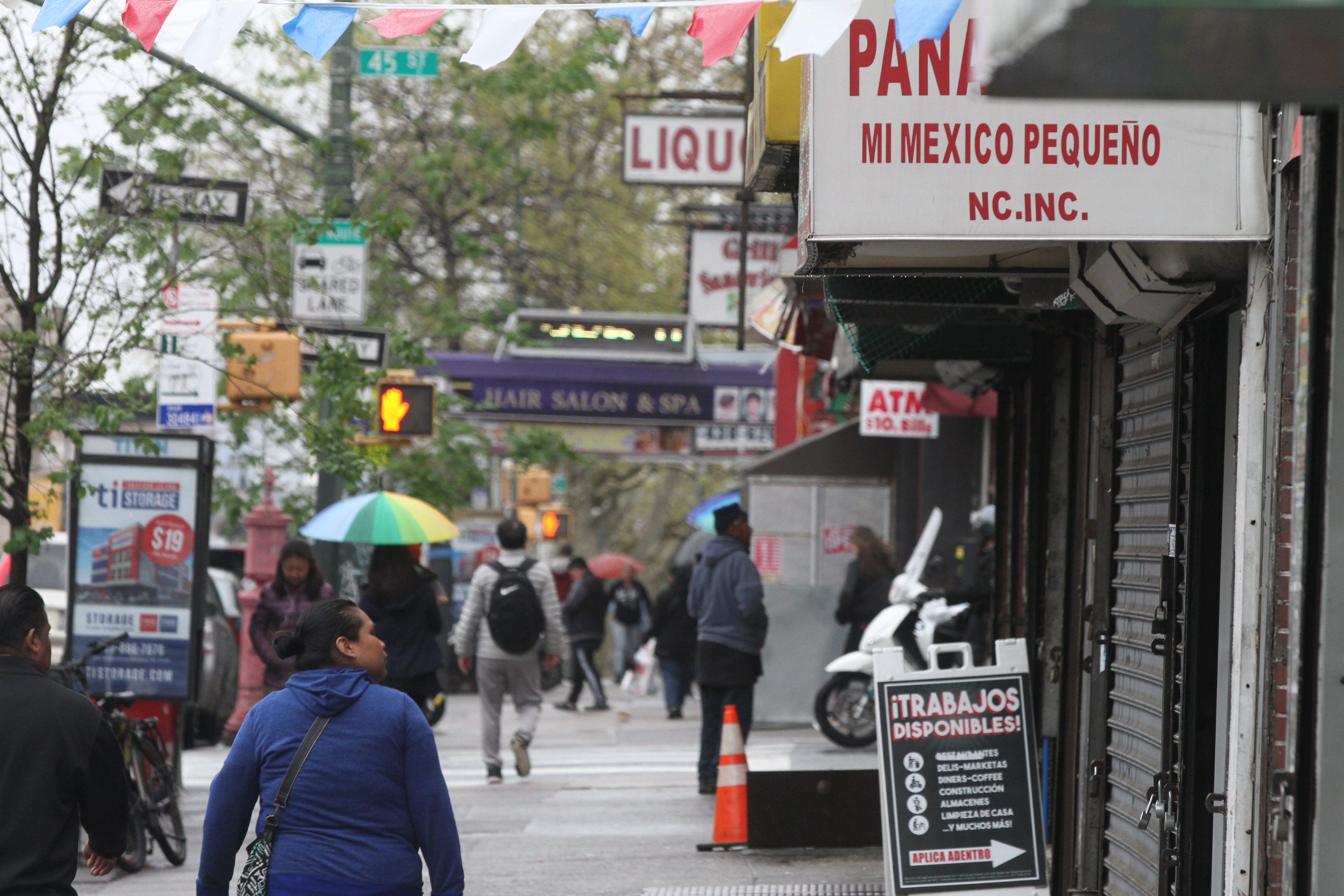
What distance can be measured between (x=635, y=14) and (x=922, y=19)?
1446 millimetres

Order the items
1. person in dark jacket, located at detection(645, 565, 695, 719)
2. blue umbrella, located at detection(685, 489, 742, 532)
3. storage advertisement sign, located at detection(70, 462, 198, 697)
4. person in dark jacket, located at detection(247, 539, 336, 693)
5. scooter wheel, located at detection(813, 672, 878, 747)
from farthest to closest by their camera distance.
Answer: blue umbrella, located at detection(685, 489, 742, 532) → person in dark jacket, located at detection(645, 565, 695, 719) → scooter wheel, located at detection(813, 672, 878, 747) → storage advertisement sign, located at detection(70, 462, 198, 697) → person in dark jacket, located at detection(247, 539, 336, 693)

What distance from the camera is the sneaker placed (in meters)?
12.1

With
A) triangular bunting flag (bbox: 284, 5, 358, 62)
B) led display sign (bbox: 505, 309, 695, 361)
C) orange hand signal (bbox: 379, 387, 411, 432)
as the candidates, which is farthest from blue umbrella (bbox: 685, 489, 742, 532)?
triangular bunting flag (bbox: 284, 5, 358, 62)

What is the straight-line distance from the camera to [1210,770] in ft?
17.3

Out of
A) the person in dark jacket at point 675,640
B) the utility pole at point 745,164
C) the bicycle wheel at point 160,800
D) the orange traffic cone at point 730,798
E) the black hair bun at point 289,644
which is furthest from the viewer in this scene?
the person in dark jacket at point 675,640

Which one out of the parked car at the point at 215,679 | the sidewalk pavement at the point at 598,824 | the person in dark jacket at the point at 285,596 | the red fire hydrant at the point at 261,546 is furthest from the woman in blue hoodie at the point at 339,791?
the red fire hydrant at the point at 261,546

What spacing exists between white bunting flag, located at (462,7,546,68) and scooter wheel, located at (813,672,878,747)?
8.51 m

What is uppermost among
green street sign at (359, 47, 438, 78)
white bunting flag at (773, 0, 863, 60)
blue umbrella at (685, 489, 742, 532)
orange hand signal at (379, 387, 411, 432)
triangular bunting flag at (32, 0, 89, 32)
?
green street sign at (359, 47, 438, 78)

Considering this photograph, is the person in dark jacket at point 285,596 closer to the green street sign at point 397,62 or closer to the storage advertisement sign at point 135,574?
the storage advertisement sign at point 135,574

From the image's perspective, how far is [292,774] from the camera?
13.5 ft

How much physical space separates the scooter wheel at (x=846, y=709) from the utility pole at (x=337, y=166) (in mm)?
4219

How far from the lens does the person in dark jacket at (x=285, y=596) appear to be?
32.8ft

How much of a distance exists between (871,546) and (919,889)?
800 cm

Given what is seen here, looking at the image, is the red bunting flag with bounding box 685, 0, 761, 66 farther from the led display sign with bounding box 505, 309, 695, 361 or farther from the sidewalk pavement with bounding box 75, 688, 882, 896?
the led display sign with bounding box 505, 309, 695, 361
